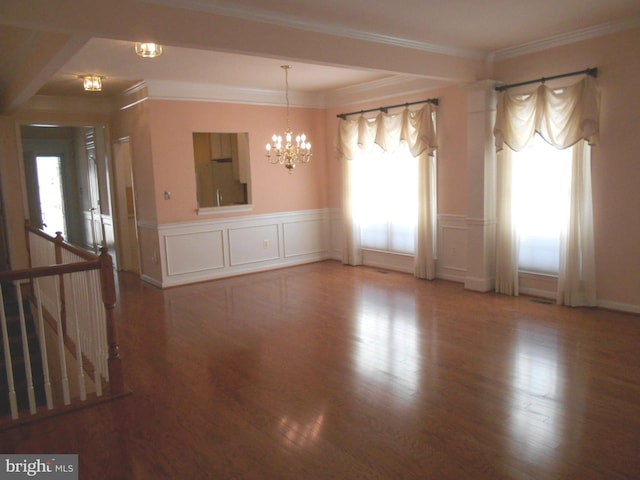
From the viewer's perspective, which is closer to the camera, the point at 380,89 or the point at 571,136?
the point at 571,136

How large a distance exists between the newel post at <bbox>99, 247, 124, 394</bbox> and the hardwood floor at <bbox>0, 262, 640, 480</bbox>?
149mm

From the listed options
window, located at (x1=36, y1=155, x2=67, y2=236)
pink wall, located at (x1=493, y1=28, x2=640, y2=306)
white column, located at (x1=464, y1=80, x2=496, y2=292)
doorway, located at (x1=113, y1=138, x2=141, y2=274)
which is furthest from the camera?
window, located at (x1=36, y1=155, x2=67, y2=236)

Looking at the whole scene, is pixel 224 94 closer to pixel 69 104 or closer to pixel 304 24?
pixel 69 104

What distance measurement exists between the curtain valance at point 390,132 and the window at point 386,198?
16 cm

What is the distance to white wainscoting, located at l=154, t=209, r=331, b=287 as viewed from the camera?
6789 millimetres

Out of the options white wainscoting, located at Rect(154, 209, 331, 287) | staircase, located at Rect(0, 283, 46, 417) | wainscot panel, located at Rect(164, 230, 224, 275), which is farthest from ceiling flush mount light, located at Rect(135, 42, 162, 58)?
staircase, located at Rect(0, 283, 46, 417)

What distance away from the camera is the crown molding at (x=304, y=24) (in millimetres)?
3480

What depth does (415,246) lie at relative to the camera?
6691 mm

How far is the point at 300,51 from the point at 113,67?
2605 millimetres

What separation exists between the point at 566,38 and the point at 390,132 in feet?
8.27

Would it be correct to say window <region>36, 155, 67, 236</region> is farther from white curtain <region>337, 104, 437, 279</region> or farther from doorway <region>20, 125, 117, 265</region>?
white curtain <region>337, 104, 437, 279</region>

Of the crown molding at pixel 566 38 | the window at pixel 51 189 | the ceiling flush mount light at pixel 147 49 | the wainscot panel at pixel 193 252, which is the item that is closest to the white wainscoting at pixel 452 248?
the crown molding at pixel 566 38

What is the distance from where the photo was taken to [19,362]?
526 centimetres

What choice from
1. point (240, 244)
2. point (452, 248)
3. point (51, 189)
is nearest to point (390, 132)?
point (452, 248)
